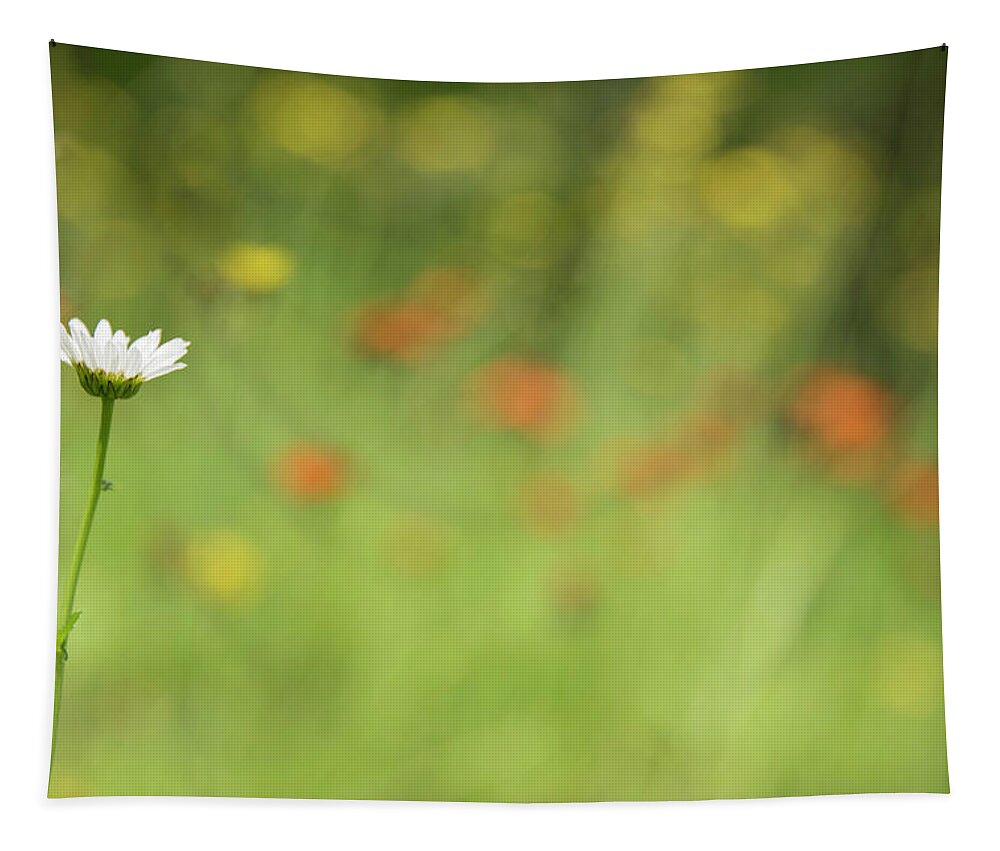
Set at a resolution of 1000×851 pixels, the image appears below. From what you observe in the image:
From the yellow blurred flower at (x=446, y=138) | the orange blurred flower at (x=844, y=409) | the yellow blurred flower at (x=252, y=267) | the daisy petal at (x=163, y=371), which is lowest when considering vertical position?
the orange blurred flower at (x=844, y=409)

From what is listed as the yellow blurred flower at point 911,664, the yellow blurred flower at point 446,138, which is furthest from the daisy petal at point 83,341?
the yellow blurred flower at point 911,664

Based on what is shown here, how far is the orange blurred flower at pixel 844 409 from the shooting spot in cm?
108

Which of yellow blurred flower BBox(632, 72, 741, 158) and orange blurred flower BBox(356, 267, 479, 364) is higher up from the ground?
yellow blurred flower BBox(632, 72, 741, 158)

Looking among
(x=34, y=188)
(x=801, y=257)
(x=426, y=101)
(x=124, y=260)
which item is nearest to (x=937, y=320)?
(x=801, y=257)

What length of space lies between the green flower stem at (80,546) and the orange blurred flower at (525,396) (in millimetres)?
457

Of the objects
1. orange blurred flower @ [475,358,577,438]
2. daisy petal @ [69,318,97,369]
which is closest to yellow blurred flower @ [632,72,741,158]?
orange blurred flower @ [475,358,577,438]

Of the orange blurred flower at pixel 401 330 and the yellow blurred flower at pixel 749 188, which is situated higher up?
the yellow blurred flower at pixel 749 188

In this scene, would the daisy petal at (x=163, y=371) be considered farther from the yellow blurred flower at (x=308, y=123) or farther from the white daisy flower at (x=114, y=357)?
the yellow blurred flower at (x=308, y=123)

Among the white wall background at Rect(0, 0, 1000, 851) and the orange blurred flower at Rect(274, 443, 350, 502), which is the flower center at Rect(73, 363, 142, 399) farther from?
the orange blurred flower at Rect(274, 443, 350, 502)

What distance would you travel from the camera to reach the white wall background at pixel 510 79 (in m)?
1.08

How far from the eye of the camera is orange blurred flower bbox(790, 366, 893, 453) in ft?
3.54

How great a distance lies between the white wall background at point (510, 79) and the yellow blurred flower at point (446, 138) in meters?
0.06

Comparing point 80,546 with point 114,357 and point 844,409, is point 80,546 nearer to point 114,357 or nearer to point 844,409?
point 114,357

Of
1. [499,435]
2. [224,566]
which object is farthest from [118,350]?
[499,435]
